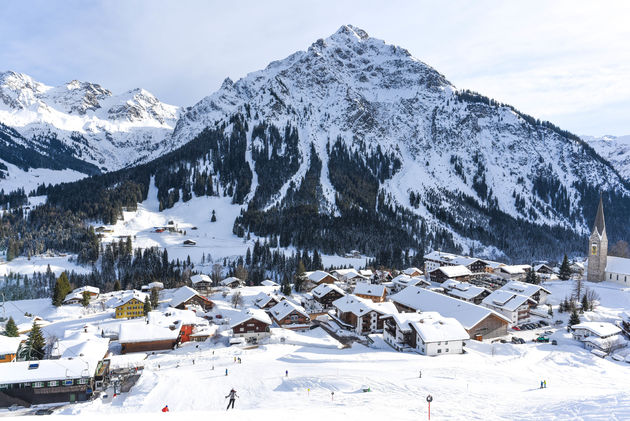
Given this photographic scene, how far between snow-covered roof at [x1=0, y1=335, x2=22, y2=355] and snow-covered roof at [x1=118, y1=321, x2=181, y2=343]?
13067 mm

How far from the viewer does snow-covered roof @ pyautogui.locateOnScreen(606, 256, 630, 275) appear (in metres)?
89.4

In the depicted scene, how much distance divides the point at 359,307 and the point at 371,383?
1282 inches

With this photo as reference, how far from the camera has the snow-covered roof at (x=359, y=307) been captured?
67750 mm

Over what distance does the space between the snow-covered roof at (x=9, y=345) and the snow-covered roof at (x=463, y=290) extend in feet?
266

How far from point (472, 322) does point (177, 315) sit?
5092 cm

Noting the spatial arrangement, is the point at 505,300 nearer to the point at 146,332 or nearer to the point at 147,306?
the point at 146,332

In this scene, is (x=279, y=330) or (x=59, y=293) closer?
(x=279, y=330)

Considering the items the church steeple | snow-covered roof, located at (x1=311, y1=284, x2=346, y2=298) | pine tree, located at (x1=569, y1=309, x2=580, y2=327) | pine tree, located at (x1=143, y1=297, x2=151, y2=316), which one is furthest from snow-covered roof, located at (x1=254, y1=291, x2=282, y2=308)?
the church steeple

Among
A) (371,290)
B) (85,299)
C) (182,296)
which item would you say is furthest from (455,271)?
(85,299)

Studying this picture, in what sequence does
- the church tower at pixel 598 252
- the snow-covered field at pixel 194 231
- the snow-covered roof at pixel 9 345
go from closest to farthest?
the snow-covered roof at pixel 9 345, the church tower at pixel 598 252, the snow-covered field at pixel 194 231

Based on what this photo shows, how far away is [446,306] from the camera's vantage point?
6881 centimetres

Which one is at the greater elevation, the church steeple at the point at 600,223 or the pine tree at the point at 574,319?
the church steeple at the point at 600,223

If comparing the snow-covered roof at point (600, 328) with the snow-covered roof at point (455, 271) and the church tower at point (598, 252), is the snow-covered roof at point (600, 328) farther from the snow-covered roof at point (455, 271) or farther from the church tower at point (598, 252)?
the snow-covered roof at point (455, 271)

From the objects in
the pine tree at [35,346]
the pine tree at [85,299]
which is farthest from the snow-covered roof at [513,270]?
the pine tree at [85,299]
